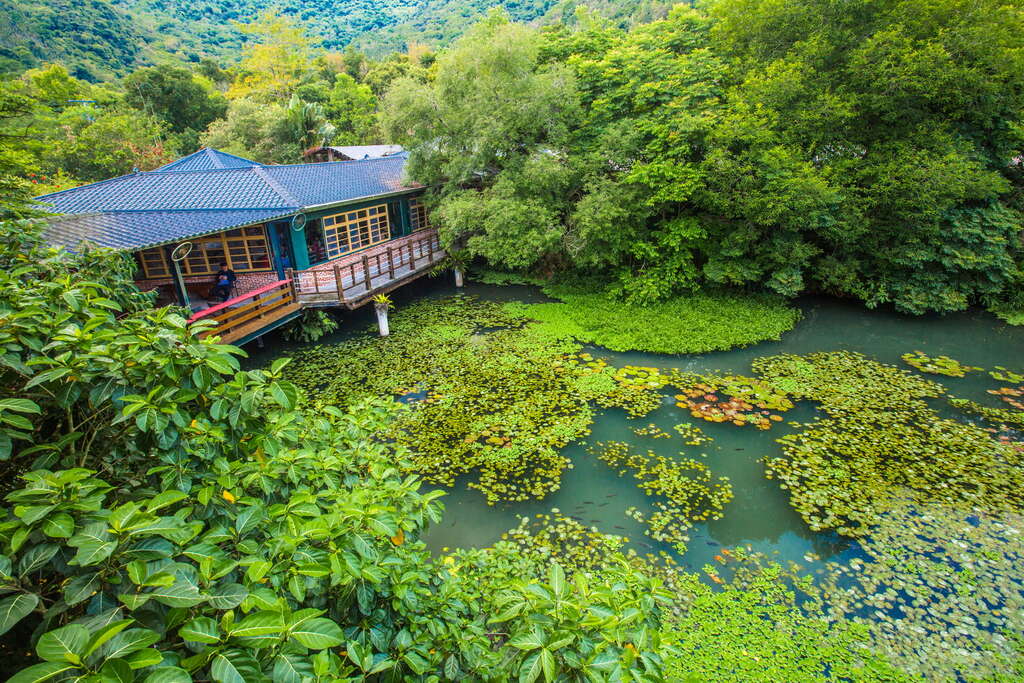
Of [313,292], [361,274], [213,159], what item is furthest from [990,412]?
[213,159]

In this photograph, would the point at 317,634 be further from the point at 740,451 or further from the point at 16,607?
the point at 740,451

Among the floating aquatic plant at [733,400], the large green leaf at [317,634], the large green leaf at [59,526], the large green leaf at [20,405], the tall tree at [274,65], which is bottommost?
the floating aquatic plant at [733,400]

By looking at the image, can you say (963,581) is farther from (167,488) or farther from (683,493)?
(167,488)

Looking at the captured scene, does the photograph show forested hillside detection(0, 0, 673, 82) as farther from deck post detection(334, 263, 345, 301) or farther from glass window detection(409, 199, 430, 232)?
deck post detection(334, 263, 345, 301)

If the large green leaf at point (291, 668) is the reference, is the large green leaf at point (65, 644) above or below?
above

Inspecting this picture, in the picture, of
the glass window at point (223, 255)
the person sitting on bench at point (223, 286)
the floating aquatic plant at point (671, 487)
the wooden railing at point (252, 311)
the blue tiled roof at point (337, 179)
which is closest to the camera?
the floating aquatic plant at point (671, 487)

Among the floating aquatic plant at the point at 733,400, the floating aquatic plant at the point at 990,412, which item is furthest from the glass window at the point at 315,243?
the floating aquatic plant at the point at 990,412

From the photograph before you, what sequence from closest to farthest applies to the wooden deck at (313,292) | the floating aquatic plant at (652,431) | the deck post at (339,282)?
the floating aquatic plant at (652,431) → the wooden deck at (313,292) → the deck post at (339,282)

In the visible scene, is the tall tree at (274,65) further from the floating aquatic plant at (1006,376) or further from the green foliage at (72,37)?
the floating aquatic plant at (1006,376)
